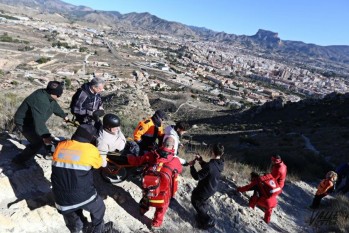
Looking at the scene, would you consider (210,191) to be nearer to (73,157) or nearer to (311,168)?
(73,157)

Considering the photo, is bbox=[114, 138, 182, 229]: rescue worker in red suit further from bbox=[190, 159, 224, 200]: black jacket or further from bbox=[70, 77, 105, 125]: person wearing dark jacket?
bbox=[70, 77, 105, 125]: person wearing dark jacket

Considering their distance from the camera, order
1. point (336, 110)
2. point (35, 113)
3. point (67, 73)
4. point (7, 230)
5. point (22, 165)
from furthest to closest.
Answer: point (67, 73) → point (336, 110) → point (22, 165) → point (35, 113) → point (7, 230)

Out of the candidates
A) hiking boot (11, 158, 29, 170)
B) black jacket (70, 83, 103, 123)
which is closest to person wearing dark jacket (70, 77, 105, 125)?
black jacket (70, 83, 103, 123)

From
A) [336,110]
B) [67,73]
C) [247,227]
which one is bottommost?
[67,73]

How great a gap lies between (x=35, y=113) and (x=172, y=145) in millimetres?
2282

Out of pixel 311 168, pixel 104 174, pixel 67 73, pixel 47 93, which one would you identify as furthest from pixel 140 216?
pixel 67 73

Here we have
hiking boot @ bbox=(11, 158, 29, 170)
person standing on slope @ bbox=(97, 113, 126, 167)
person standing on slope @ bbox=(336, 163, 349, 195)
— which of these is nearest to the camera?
person standing on slope @ bbox=(97, 113, 126, 167)

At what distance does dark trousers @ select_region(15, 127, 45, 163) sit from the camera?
231 inches

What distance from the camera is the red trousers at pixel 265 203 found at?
7504 millimetres

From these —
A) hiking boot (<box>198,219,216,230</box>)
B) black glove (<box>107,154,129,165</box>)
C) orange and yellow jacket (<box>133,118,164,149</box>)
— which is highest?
orange and yellow jacket (<box>133,118,164,149</box>)

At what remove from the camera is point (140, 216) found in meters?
6.16

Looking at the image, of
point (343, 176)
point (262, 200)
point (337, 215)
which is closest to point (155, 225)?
point (262, 200)

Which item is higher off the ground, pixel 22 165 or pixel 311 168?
pixel 22 165

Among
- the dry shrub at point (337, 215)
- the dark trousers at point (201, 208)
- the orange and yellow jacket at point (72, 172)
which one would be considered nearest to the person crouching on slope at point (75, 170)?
the orange and yellow jacket at point (72, 172)
